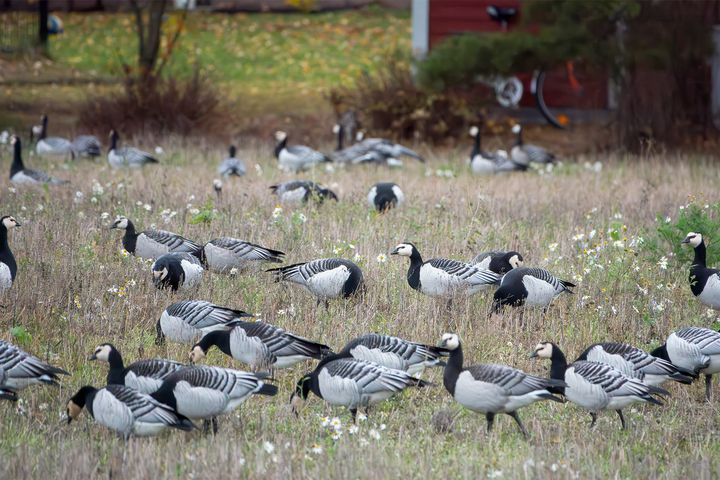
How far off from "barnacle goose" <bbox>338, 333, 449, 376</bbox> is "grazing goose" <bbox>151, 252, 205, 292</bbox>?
2.63 metres

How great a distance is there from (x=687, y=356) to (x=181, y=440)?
4.02 m

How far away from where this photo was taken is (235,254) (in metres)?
10.6

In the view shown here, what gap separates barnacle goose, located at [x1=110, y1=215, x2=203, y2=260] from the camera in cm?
1091

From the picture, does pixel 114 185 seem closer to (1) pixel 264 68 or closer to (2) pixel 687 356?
(2) pixel 687 356

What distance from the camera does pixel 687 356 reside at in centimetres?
775

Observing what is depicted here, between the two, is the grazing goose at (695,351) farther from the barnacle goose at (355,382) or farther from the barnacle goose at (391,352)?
the barnacle goose at (355,382)

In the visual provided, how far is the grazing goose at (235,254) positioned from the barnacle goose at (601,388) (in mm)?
4301

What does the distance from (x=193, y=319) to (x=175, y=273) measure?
4.48ft

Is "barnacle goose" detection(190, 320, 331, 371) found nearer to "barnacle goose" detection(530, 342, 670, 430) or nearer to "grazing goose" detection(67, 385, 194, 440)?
"grazing goose" detection(67, 385, 194, 440)

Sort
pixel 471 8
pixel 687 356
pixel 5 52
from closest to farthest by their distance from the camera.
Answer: pixel 687 356 < pixel 471 8 < pixel 5 52

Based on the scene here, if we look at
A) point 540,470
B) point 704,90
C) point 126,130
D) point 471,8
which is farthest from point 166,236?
point 471,8

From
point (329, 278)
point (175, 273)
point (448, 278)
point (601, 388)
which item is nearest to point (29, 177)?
point (175, 273)

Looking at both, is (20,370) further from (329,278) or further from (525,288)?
(525,288)

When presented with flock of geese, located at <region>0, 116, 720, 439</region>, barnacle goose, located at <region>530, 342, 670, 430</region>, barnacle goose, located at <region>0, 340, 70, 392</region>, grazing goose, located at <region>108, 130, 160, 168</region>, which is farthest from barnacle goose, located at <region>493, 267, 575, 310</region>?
grazing goose, located at <region>108, 130, 160, 168</region>
